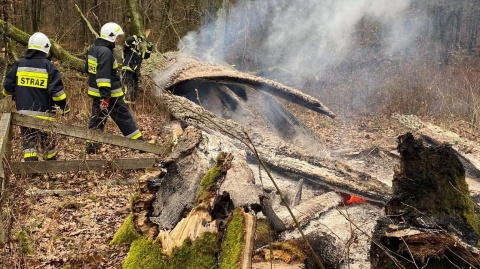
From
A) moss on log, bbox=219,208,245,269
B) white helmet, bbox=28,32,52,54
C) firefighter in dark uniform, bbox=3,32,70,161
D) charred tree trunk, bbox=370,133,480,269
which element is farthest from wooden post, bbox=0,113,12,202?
charred tree trunk, bbox=370,133,480,269

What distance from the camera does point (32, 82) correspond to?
5801 millimetres

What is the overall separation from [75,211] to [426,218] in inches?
140

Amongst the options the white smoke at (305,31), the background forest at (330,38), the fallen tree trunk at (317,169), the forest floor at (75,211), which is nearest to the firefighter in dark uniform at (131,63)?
the forest floor at (75,211)

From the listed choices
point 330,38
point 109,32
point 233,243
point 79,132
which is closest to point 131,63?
point 109,32

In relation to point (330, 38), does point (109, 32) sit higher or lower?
lower

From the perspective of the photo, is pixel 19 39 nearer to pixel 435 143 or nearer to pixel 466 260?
pixel 435 143

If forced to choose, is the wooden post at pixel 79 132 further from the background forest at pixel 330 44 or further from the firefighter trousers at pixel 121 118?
the background forest at pixel 330 44

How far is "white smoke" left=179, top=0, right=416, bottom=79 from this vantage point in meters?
14.9

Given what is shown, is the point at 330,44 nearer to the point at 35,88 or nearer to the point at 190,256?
the point at 35,88

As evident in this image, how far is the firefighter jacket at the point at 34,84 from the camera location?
5777 millimetres

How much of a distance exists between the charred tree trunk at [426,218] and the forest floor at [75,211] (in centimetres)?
207

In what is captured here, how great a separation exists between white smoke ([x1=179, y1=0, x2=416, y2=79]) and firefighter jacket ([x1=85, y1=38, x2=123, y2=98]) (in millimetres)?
7927

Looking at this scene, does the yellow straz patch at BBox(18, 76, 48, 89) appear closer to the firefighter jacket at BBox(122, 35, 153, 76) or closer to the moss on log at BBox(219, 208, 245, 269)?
the firefighter jacket at BBox(122, 35, 153, 76)

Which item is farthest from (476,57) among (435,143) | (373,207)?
(373,207)
